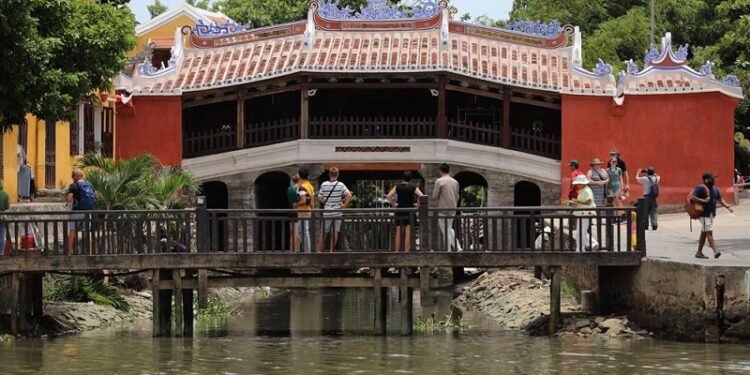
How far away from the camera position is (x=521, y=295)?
31.4 metres

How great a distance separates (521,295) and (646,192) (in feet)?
14.4

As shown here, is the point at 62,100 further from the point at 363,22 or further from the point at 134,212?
the point at 363,22

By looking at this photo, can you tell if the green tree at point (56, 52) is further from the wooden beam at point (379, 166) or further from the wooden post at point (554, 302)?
the wooden beam at point (379, 166)

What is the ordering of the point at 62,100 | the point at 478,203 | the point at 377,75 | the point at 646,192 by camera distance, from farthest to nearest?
1. the point at 478,203
2. the point at 377,75
3. the point at 646,192
4. the point at 62,100

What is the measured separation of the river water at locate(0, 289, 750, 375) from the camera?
21.2 meters

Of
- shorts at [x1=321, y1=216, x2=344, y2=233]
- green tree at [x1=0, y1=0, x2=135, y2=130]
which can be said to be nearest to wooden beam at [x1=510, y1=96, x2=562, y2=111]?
green tree at [x1=0, y1=0, x2=135, y2=130]

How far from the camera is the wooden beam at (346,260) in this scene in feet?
82.4

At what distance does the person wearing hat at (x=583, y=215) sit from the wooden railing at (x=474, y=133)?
39.4 feet

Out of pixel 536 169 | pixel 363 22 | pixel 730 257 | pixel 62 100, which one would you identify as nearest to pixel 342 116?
pixel 363 22

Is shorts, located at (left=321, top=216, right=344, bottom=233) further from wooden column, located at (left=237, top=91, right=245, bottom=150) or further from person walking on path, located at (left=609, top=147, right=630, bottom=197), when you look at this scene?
wooden column, located at (left=237, top=91, right=245, bottom=150)

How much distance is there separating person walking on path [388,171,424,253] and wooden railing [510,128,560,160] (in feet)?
45.4

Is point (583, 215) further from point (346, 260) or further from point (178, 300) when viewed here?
point (178, 300)

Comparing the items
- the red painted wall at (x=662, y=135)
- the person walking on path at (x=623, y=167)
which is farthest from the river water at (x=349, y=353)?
the red painted wall at (x=662, y=135)

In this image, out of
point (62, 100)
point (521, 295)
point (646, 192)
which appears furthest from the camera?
point (646, 192)
